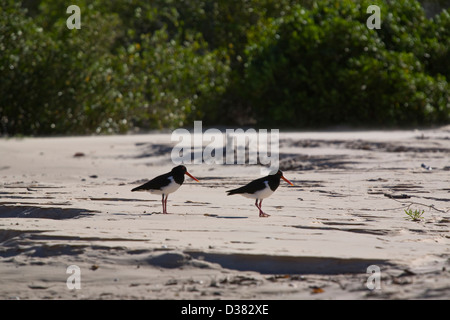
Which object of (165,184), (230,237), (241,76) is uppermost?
(241,76)

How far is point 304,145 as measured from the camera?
12.4 m

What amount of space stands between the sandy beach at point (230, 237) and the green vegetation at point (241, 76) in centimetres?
502

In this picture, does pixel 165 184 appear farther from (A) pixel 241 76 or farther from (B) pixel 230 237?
(A) pixel 241 76

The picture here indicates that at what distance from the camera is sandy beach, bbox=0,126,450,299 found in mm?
5016

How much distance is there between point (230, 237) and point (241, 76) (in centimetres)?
1309

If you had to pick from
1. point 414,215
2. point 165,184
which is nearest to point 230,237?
point 165,184

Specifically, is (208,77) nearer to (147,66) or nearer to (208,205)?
(147,66)

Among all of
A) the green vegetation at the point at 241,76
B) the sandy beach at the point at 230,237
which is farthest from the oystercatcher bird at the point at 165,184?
the green vegetation at the point at 241,76

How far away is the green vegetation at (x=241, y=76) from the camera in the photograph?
14906 mm

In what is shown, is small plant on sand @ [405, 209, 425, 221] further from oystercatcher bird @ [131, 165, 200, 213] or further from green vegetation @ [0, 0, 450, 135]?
green vegetation @ [0, 0, 450, 135]

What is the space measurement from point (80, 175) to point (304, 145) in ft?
12.3

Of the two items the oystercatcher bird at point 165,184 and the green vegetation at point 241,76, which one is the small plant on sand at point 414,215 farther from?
the green vegetation at point 241,76

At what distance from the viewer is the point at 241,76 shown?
61.6 feet

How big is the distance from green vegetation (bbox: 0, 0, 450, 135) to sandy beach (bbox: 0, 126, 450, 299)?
5021mm
